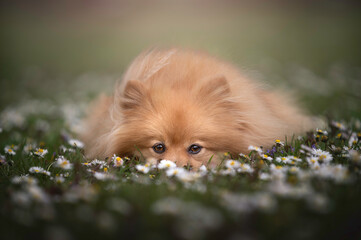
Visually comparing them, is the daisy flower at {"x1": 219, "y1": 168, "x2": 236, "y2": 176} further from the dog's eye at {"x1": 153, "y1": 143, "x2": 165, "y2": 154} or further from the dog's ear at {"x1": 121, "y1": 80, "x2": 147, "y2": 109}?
the dog's ear at {"x1": 121, "y1": 80, "x2": 147, "y2": 109}

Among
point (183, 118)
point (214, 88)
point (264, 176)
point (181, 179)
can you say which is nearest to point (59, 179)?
point (181, 179)

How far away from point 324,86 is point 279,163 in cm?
424

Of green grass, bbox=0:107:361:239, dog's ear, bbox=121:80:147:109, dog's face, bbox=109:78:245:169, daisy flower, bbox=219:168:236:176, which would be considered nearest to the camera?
green grass, bbox=0:107:361:239

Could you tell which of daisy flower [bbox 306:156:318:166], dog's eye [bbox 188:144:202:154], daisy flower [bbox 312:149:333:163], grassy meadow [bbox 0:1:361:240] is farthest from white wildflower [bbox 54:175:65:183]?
daisy flower [bbox 312:149:333:163]

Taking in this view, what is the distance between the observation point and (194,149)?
2.76m

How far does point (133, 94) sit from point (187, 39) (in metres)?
2.94

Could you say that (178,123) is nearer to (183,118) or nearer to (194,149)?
(183,118)

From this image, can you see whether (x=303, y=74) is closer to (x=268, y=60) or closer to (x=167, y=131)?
(x=268, y=60)

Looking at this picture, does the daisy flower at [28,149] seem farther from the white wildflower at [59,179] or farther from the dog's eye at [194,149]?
the dog's eye at [194,149]

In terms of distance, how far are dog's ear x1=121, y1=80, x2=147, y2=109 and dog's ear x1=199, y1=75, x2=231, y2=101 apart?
22.0 inches

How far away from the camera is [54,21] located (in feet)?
42.7

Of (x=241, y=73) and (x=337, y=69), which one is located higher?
(x=337, y=69)

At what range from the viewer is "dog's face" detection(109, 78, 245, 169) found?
2.70 meters

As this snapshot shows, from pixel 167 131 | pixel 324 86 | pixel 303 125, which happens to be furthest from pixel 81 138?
pixel 324 86
